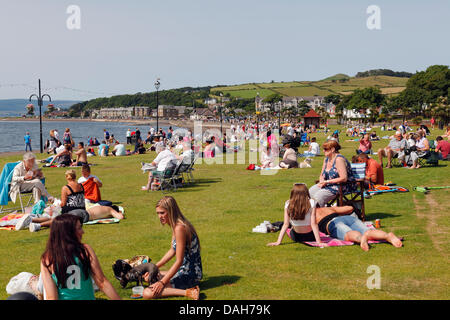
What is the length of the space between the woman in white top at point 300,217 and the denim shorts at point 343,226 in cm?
41

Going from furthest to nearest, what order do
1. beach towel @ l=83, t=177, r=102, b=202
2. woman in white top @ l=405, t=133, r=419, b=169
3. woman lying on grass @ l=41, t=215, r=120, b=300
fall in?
woman in white top @ l=405, t=133, r=419, b=169 → beach towel @ l=83, t=177, r=102, b=202 → woman lying on grass @ l=41, t=215, r=120, b=300

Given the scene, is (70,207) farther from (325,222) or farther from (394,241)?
(394,241)

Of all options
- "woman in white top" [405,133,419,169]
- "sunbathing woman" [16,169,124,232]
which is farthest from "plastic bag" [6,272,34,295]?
"woman in white top" [405,133,419,169]

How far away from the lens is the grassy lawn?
19.0ft

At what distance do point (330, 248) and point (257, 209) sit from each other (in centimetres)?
364

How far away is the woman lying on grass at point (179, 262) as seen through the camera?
5598mm

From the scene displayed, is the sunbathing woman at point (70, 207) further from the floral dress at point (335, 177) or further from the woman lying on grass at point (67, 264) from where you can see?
the woman lying on grass at point (67, 264)

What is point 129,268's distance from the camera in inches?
241

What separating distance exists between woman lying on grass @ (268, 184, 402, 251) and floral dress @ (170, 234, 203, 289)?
2137 mm

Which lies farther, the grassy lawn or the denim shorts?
the denim shorts

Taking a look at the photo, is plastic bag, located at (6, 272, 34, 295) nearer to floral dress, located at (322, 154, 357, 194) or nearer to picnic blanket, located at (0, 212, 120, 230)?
picnic blanket, located at (0, 212, 120, 230)
